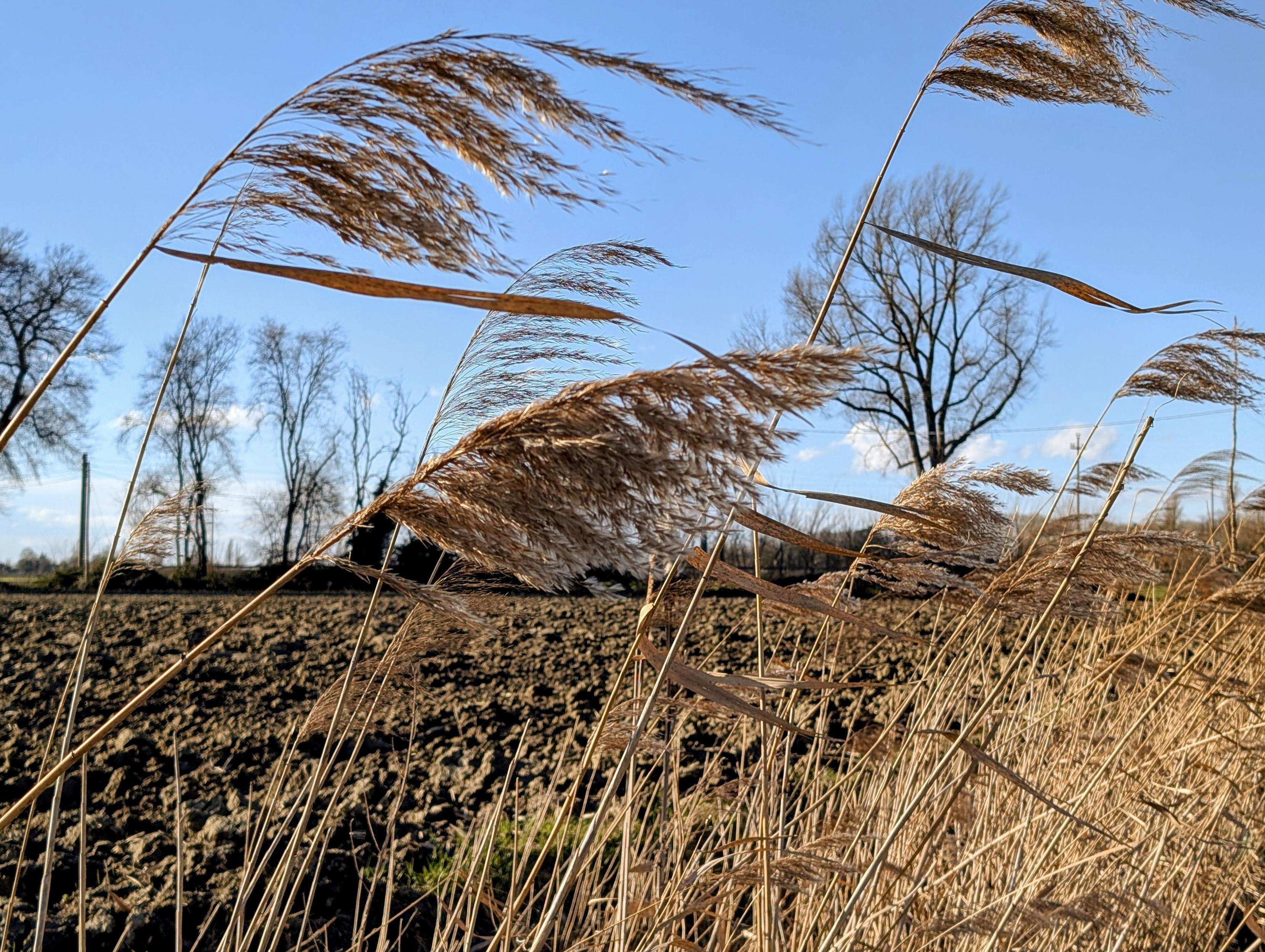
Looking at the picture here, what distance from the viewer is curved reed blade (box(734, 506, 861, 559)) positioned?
1264mm

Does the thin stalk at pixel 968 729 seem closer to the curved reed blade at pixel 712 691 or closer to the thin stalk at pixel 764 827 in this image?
the thin stalk at pixel 764 827

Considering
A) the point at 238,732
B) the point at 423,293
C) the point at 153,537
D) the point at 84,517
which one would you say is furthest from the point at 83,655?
the point at 84,517

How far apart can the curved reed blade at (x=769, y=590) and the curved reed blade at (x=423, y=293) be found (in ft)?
1.60

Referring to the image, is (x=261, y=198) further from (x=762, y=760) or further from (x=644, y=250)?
(x=762, y=760)

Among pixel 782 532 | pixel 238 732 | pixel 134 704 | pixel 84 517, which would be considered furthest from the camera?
pixel 84 517

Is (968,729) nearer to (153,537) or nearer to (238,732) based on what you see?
(153,537)

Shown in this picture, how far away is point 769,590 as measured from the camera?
57.5 inches

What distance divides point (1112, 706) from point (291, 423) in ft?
66.7

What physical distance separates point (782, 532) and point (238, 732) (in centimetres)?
412

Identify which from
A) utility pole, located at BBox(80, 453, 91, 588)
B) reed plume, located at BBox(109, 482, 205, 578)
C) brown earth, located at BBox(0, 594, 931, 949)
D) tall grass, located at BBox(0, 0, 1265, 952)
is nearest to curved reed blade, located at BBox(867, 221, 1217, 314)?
tall grass, located at BBox(0, 0, 1265, 952)

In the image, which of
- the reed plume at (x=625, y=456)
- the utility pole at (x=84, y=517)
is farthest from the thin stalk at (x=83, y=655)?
the utility pole at (x=84, y=517)

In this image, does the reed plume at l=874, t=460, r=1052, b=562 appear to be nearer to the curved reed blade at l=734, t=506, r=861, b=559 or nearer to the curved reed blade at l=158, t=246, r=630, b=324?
the curved reed blade at l=734, t=506, r=861, b=559

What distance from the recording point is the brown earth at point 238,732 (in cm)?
300

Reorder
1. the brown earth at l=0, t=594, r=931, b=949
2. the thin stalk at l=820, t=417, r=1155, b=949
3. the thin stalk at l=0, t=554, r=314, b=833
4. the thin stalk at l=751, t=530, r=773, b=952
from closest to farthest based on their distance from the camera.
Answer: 1. the thin stalk at l=0, t=554, r=314, b=833
2. the thin stalk at l=820, t=417, r=1155, b=949
3. the thin stalk at l=751, t=530, r=773, b=952
4. the brown earth at l=0, t=594, r=931, b=949
